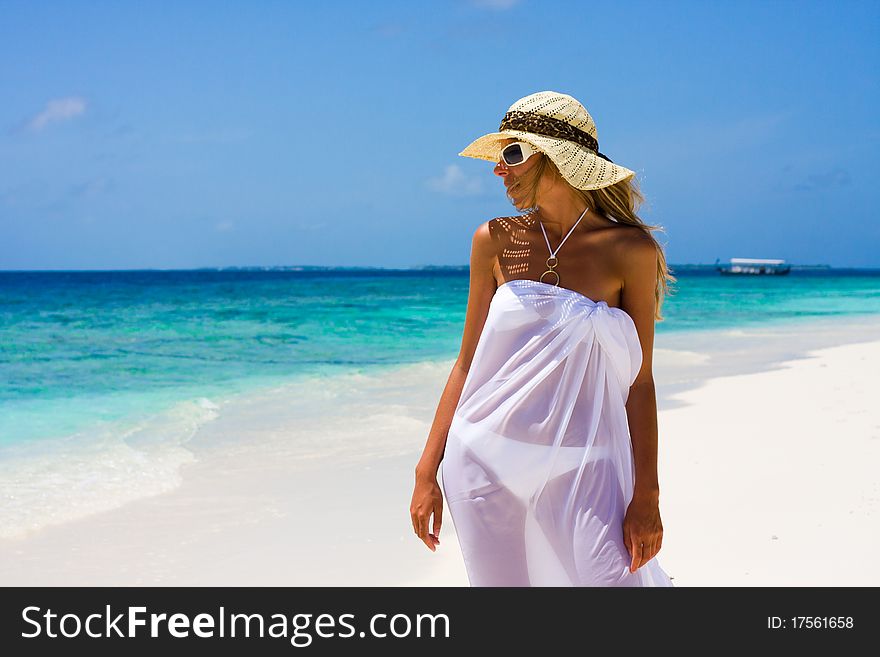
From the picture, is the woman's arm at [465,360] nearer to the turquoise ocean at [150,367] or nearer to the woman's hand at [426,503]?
the woman's hand at [426,503]

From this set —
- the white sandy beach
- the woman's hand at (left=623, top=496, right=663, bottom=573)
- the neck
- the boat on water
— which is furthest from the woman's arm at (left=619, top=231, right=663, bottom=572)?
the boat on water

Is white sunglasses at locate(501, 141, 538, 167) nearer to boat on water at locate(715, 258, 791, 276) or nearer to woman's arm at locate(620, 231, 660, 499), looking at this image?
woman's arm at locate(620, 231, 660, 499)

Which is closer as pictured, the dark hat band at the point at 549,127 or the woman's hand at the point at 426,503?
the dark hat band at the point at 549,127

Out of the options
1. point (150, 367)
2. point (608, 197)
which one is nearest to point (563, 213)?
point (608, 197)

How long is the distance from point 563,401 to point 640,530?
34cm

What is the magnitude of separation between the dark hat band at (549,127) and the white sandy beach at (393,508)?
2.82 metres

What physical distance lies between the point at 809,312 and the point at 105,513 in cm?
2827

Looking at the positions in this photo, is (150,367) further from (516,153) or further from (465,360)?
(516,153)

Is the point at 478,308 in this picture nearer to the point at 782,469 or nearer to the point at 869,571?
the point at 869,571

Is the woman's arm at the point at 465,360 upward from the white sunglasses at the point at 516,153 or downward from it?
downward

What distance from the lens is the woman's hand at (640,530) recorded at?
1.99 meters

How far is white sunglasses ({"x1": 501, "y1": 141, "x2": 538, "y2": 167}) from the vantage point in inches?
82.7

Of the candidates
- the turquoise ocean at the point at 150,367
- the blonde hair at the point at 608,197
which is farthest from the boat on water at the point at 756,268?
the blonde hair at the point at 608,197

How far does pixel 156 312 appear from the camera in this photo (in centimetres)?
3369
